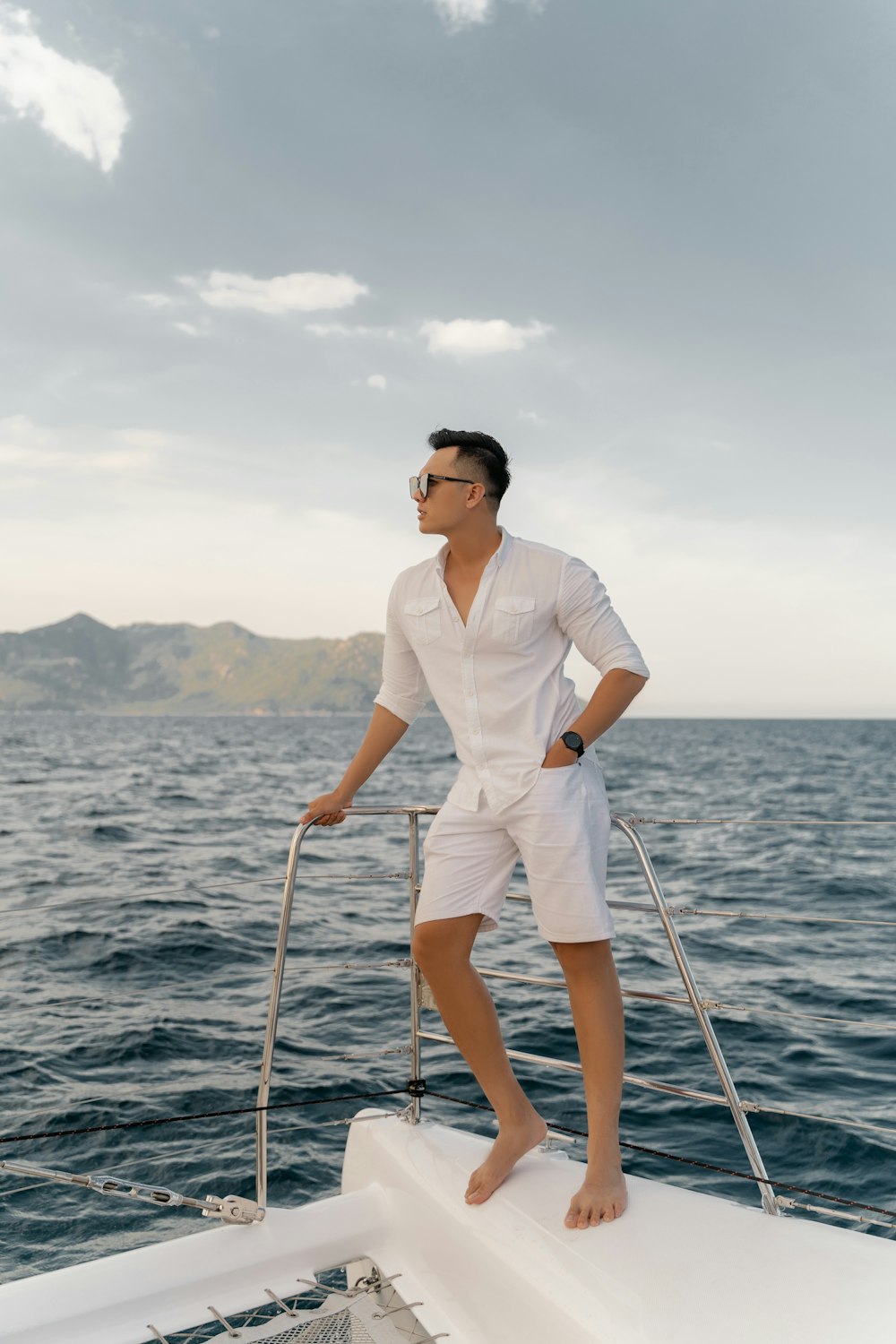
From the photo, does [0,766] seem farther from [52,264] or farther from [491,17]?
[491,17]

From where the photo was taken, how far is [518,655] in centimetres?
208

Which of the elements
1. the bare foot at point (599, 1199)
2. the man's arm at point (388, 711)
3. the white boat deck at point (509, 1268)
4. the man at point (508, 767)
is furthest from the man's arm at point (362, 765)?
the bare foot at point (599, 1199)

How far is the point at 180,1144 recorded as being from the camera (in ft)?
13.1

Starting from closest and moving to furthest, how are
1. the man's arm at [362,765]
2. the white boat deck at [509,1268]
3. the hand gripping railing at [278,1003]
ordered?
the white boat deck at [509,1268] < the hand gripping railing at [278,1003] < the man's arm at [362,765]

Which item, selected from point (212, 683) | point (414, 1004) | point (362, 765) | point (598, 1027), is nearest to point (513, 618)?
point (362, 765)

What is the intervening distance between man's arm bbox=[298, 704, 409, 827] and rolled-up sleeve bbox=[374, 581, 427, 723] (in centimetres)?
3

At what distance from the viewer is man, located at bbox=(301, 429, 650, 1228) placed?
1991 millimetres

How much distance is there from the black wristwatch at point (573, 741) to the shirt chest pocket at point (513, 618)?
214 millimetres

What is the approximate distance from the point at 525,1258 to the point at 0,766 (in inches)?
1155

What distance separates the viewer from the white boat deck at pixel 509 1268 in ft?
5.00

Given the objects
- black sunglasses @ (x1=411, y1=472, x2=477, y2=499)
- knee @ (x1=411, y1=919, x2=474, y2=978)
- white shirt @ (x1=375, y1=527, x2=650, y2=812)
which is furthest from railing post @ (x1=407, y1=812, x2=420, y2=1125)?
black sunglasses @ (x1=411, y1=472, x2=477, y2=499)

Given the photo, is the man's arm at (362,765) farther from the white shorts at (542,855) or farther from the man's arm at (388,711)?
the white shorts at (542,855)

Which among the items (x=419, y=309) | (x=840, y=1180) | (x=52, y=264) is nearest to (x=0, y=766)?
(x=52, y=264)

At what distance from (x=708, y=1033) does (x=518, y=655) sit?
32.3 inches
